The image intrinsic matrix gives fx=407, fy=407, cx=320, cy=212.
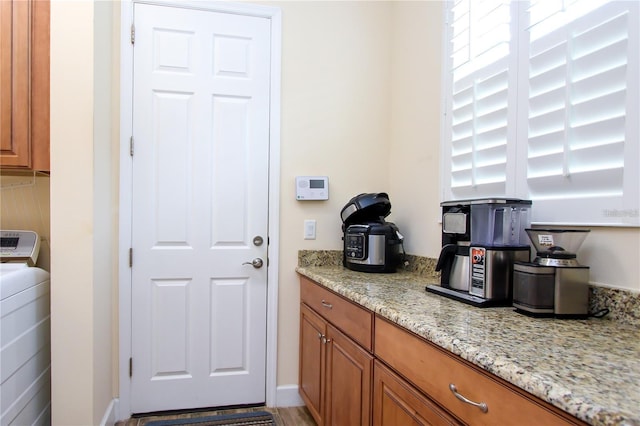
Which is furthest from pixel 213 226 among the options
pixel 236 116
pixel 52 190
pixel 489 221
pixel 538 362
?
pixel 538 362

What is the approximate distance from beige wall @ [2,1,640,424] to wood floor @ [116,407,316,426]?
190 millimetres

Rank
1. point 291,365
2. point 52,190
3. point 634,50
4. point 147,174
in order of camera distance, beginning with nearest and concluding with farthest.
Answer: point 634,50
point 52,190
point 147,174
point 291,365

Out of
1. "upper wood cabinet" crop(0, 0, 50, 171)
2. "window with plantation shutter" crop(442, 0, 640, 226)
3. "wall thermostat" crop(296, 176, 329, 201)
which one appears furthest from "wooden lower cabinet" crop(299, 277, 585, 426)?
"upper wood cabinet" crop(0, 0, 50, 171)

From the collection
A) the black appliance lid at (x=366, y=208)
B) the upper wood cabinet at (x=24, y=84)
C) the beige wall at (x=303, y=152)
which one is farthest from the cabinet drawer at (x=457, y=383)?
the upper wood cabinet at (x=24, y=84)

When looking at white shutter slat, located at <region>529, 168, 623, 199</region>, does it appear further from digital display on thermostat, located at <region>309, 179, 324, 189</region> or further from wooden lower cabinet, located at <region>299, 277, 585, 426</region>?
digital display on thermostat, located at <region>309, 179, 324, 189</region>

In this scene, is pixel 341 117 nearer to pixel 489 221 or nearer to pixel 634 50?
pixel 489 221

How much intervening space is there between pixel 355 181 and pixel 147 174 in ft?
4.17

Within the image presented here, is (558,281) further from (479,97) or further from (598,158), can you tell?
(479,97)

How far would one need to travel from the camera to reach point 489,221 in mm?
1464

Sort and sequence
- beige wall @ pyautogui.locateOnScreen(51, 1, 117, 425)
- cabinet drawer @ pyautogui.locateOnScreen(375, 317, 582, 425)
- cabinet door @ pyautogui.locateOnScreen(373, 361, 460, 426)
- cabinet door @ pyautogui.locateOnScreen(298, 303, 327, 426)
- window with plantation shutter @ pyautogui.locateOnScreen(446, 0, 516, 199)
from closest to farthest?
cabinet drawer @ pyautogui.locateOnScreen(375, 317, 582, 425) → cabinet door @ pyautogui.locateOnScreen(373, 361, 460, 426) → window with plantation shutter @ pyautogui.locateOnScreen(446, 0, 516, 199) → beige wall @ pyautogui.locateOnScreen(51, 1, 117, 425) → cabinet door @ pyautogui.locateOnScreen(298, 303, 327, 426)

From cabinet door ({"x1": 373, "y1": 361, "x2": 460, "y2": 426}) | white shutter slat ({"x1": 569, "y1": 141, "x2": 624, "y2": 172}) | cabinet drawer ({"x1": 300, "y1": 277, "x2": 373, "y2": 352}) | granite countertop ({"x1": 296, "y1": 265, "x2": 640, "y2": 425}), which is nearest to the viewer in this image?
granite countertop ({"x1": 296, "y1": 265, "x2": 640, "y2": 425})

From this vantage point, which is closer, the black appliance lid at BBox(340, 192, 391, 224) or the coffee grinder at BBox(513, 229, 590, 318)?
the coffee grinder at BBox(513, 229, 590, 318)

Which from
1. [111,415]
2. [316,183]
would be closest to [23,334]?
[111,415]

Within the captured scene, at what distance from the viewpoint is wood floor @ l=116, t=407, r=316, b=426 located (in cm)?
233
